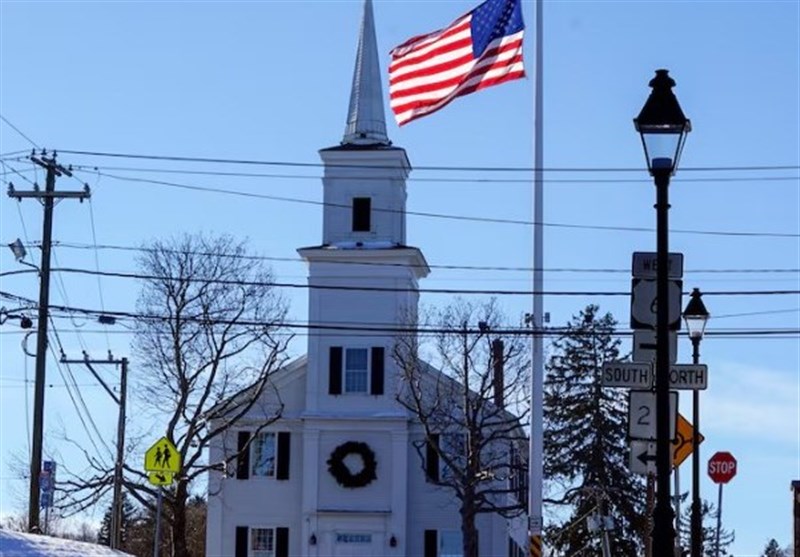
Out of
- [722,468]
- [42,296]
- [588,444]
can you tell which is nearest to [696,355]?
[722,468]

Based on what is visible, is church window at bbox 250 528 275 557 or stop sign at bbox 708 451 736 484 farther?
church window at bbox 250 528 275 557

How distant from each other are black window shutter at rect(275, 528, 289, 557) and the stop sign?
1296 inches

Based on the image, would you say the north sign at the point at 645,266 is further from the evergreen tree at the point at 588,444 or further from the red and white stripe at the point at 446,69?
the evergreen tree at the point at 588,444

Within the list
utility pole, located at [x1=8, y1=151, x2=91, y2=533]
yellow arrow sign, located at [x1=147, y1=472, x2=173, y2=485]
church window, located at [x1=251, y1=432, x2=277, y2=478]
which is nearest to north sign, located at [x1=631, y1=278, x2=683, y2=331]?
yellow arrow sign, located at [x1=147, y1=472, x2=173, y2=485]

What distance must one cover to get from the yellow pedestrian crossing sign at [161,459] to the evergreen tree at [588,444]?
35188mm

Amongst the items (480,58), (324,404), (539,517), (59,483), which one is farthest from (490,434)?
(480,58)

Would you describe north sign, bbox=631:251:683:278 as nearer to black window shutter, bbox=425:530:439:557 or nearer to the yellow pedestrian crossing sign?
the yellow pedestrian crossing sign

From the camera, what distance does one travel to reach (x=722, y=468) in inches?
1121

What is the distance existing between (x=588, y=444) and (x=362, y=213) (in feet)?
53.6

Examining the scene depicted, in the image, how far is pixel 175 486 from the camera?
5638cm

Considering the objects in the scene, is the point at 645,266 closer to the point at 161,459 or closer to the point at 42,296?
the point at 161,459

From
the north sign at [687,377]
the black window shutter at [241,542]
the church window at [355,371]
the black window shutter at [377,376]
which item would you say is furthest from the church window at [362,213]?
the north sign at [687,377]

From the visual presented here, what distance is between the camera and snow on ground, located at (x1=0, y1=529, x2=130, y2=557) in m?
19.3

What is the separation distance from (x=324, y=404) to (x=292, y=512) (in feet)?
12.7
